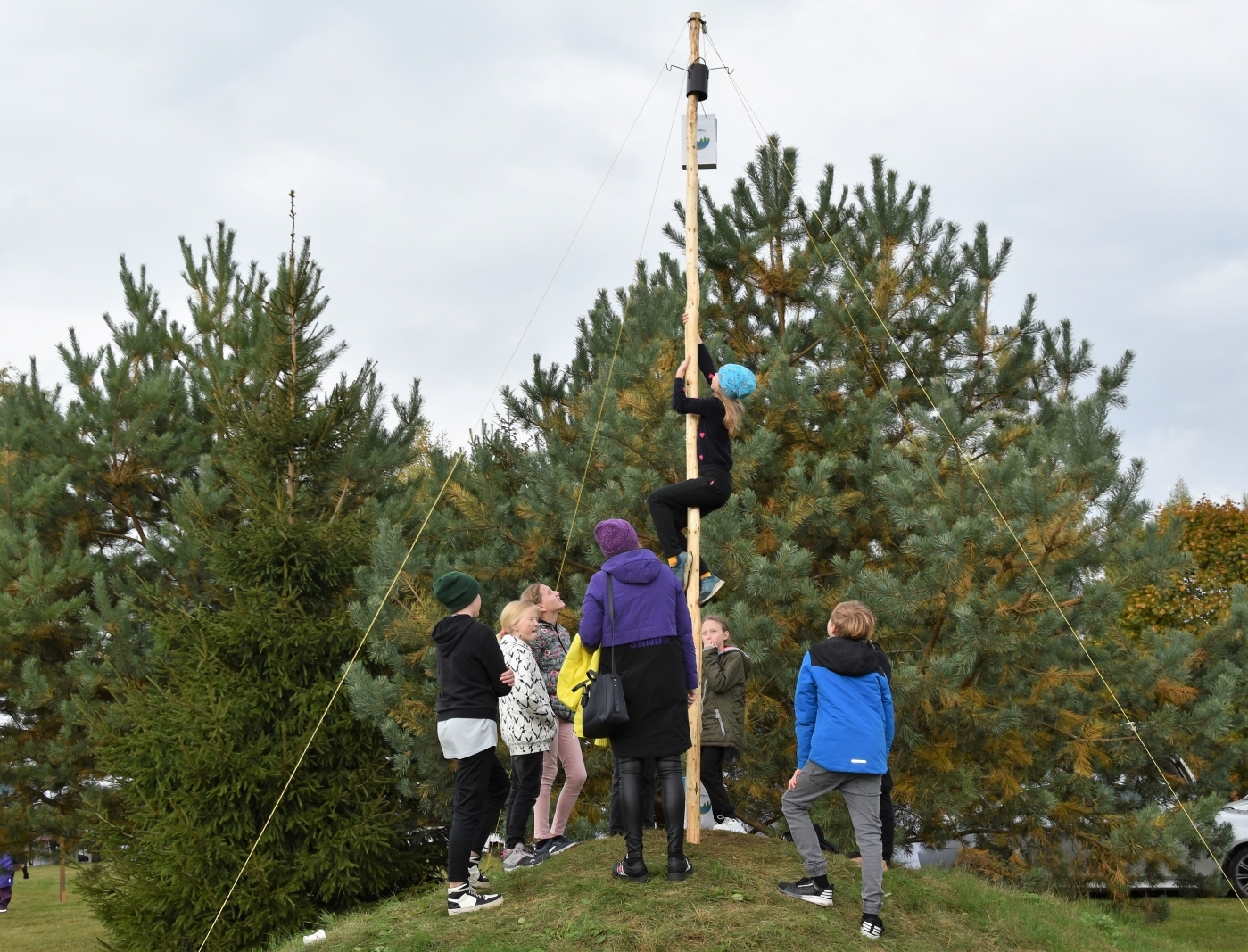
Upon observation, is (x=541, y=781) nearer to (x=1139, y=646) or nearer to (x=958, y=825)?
(x=958, y=825)

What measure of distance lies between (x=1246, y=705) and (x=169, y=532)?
36.5 feet

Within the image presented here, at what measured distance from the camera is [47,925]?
13.6m

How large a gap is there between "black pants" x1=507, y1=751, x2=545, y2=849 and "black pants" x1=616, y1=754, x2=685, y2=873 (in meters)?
0.80

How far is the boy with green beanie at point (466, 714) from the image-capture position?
17.0ft

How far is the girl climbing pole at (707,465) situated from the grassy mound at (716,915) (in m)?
1.72

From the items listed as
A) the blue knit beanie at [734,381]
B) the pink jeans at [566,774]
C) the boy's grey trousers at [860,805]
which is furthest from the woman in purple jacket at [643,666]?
the blue knit beanie at [734,381]

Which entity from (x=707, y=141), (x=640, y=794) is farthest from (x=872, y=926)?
(x=707, y=141)

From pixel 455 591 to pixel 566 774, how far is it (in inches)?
61.5

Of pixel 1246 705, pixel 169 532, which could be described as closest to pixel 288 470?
pixel 169 532

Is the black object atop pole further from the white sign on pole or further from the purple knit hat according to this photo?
Answer: the purple knit hat

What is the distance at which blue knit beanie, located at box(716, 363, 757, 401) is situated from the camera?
6.28 metres

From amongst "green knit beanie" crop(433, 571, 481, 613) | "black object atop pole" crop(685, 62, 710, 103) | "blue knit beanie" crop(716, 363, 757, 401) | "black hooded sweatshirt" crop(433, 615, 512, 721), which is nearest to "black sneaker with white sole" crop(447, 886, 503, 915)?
"black hooded sweatshirt" crop(433, 615, 512, 721)

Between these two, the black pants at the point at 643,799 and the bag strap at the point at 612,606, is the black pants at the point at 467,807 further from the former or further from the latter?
the bag strap at the point at 612,606

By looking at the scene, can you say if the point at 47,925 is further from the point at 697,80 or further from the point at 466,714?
the point at 697,80
